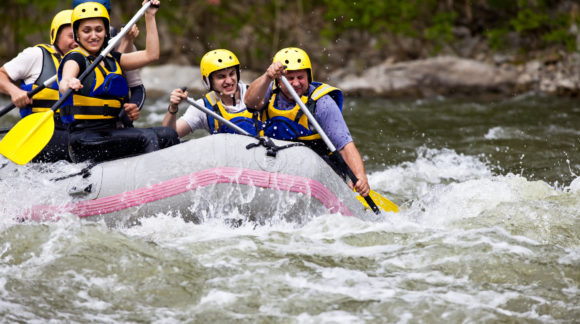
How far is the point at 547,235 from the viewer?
15.4 feet

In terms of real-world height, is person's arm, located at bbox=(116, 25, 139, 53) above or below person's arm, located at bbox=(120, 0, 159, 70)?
above

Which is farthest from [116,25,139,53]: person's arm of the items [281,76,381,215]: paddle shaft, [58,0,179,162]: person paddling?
[281,76,381,215]: paddle shaft

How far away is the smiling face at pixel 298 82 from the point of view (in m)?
5.36

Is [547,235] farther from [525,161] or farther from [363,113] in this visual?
[363,113]

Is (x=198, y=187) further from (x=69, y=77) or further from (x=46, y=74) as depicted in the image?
→ (x=46, y=74)

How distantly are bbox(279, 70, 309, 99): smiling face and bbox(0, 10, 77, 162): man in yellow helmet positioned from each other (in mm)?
1581

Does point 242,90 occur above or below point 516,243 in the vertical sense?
above

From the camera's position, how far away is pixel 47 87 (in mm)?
5211

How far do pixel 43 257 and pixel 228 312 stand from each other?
127cm

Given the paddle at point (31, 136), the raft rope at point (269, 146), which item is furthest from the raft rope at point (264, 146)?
the paddle at point (31, 136)

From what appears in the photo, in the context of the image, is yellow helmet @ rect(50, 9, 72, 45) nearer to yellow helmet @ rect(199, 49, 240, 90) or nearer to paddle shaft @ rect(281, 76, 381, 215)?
yellow helmet @ rect(199, 49, 240, 90)

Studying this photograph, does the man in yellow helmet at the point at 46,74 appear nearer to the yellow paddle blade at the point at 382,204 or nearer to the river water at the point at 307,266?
the river water at the point at 307,266

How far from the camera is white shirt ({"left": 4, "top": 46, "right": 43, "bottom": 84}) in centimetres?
527

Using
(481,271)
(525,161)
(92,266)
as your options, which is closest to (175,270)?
(92,266)
